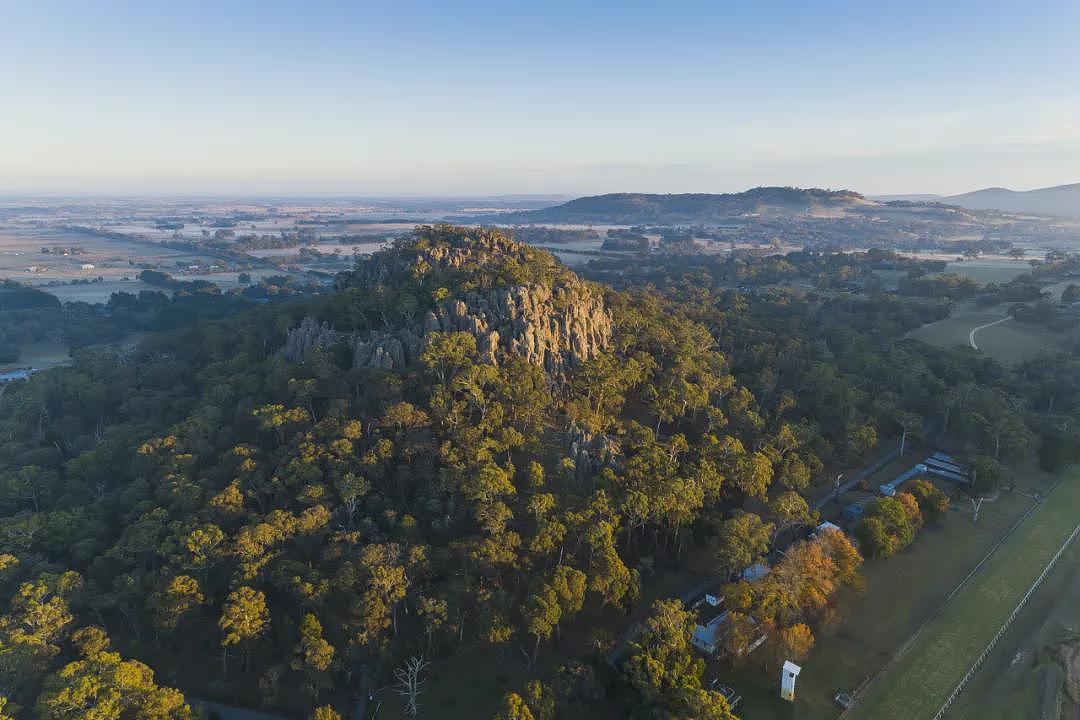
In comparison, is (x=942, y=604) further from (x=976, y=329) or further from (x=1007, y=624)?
(x=976, y=329)

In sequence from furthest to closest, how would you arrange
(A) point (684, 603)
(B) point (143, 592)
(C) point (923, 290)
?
1. (C) point (923, 290)
2. (A) point (684, 603)
3. (B) point (143, 592)

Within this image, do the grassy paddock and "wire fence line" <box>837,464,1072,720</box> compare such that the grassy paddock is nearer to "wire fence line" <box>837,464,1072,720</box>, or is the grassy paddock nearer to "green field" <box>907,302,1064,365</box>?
"wire fence line" <box>837,464,1072,720</box>

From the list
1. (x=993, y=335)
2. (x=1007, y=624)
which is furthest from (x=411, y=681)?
(x=993, y=335)

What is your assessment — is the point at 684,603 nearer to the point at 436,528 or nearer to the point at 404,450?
the point at 436,528

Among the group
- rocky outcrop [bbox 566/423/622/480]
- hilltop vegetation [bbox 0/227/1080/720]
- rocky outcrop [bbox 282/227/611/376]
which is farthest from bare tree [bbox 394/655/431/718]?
rocky outcrop [bbox 282/227/611/376]

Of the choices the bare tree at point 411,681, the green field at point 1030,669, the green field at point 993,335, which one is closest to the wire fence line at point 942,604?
the green field at point 1030,669

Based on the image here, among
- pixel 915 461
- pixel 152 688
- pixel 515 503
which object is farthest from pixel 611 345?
pixel 152 688
